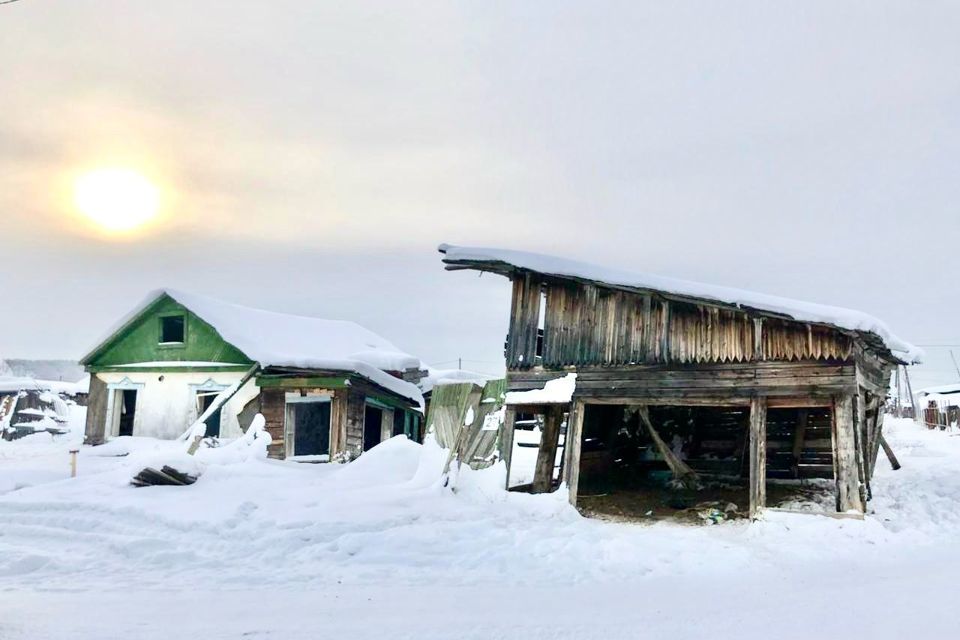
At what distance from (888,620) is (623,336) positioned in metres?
8.06

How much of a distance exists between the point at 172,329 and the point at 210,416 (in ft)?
14.5

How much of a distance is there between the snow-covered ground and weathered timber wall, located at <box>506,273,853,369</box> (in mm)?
2993

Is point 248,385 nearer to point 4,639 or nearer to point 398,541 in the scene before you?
point 398,541

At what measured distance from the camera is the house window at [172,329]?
84.2 ft

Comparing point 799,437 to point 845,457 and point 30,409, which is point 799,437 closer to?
point 845,457

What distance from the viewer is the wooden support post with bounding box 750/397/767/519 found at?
42.0ft

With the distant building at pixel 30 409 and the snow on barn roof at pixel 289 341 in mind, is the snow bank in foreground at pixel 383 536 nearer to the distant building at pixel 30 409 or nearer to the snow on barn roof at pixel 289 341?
the snow on barn roof at pixel 289 341

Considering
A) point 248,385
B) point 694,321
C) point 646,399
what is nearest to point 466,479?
point 646,399

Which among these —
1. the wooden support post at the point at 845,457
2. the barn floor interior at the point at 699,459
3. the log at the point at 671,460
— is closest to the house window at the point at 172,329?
the barn floor interior at the point at 699,459

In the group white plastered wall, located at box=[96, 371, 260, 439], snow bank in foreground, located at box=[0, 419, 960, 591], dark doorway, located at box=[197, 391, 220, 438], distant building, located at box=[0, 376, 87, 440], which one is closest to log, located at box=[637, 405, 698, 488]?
snow bank in foreground, located at box=[0, 419, 960, 591]

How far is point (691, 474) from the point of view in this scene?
1747 centimetres

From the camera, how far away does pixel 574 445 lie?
1482cm

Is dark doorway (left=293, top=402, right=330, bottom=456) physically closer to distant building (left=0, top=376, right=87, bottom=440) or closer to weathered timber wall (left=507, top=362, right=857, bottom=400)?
weathered timber wall (left=507, top=362, right=857, bottom=400)

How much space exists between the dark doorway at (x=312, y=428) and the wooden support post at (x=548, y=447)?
1368 cm
